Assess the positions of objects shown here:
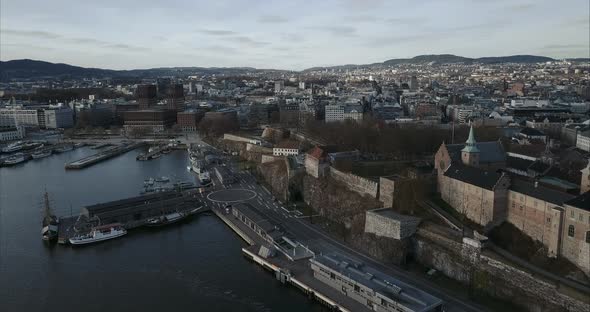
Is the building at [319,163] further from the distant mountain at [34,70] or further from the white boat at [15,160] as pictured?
the distant mountain at [34,70]

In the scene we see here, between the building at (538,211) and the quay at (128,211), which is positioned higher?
the building at (538,211)

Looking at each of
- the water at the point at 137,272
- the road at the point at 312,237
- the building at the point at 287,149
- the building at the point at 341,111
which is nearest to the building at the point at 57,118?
the building at the point at 341,111

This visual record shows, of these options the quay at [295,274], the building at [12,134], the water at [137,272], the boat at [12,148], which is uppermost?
the building at [12,134]

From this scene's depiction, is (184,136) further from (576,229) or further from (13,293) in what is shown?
(576,229)

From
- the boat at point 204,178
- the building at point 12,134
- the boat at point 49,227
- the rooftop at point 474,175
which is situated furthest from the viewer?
the building at point 12,134

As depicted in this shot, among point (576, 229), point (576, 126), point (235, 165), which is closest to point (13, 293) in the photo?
point (576, 229)

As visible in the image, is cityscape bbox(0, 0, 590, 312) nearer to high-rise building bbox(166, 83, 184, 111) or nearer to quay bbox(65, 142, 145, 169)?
quay bbox(65, 142, 145, 169)

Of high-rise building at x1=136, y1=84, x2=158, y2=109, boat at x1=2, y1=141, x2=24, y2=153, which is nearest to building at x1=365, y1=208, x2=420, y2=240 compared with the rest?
boat at x1=2, y1=141, x2=24, y2=153
